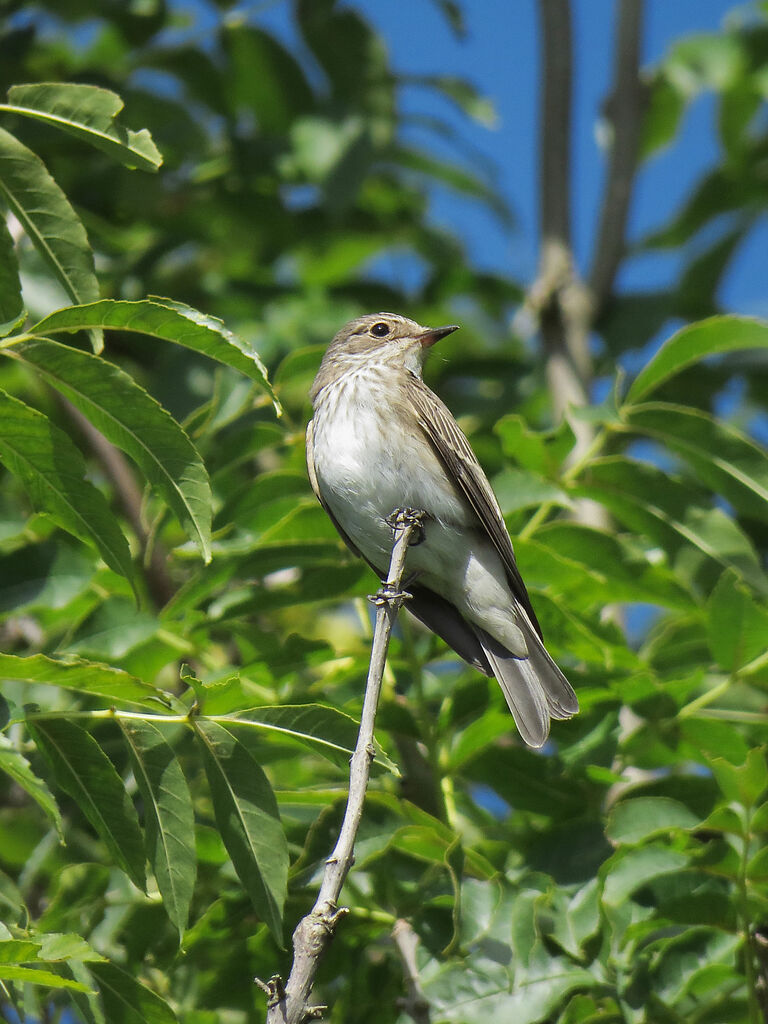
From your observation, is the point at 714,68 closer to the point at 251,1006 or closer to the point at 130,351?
the point at 130,351

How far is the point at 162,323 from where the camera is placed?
9.46 feet

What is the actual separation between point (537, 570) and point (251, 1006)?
1650 mm

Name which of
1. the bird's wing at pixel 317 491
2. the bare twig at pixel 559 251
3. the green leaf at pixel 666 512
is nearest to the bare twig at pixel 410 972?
the bird's wing at pixel 317 491

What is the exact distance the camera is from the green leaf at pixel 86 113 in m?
3.11

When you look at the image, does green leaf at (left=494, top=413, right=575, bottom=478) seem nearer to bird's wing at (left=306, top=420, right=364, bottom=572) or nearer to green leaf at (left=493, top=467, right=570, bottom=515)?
green leaf at (left=493, top=467, right=570, bottom=515)

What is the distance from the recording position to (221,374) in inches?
167

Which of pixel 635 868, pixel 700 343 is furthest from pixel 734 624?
pixel 700 343

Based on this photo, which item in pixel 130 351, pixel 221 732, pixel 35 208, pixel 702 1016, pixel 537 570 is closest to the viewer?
pixel 221 732

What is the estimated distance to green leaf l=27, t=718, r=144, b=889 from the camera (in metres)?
2.92

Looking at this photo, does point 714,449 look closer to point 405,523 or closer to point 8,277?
point 405,523

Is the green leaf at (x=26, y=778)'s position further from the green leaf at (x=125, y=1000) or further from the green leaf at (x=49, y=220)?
the green leaf at (x=49, y=220)

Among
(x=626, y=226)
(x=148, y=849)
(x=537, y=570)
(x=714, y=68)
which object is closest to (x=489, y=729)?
(x=537, y=570)

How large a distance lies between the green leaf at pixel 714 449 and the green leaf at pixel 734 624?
0.44 metres

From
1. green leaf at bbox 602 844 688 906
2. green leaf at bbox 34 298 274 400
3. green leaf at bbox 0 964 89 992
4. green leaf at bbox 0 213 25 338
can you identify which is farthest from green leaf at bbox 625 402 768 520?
green leaf at bbox 0 964 89 992
